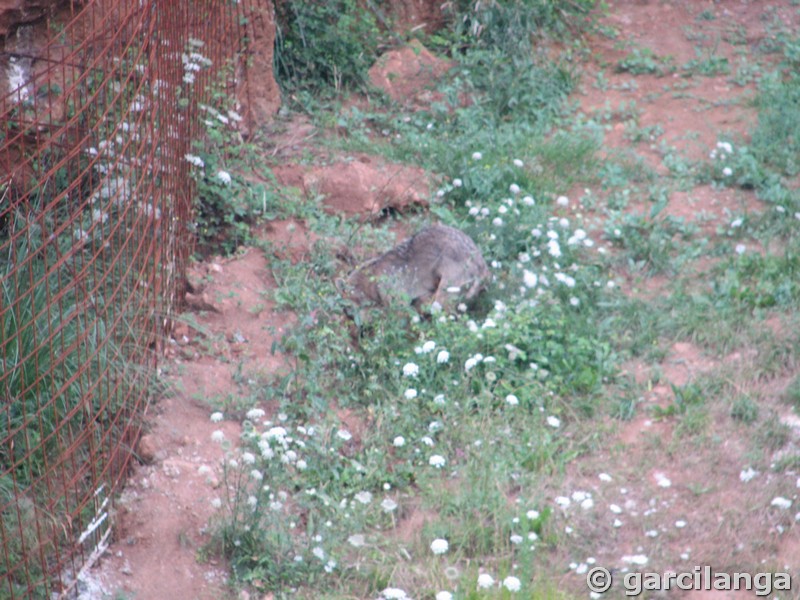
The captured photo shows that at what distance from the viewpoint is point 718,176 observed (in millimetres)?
6332

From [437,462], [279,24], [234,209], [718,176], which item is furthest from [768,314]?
[279,24]

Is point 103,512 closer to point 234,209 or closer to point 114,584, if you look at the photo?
point 114,584

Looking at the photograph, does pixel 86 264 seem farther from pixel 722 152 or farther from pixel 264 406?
pixel 722 152

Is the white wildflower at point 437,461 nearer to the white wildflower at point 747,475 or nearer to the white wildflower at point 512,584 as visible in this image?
the white wildflower at point 512,584

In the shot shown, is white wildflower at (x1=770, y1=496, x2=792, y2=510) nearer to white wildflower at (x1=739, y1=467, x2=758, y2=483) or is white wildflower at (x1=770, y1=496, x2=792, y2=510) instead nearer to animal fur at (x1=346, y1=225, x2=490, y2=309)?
white wildflower at (x1=739, y1=467, x2=758, y2=483)

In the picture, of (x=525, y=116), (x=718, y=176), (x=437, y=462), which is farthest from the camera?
(x=525, y=116)

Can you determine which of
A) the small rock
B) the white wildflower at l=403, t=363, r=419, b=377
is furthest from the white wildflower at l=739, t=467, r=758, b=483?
the small rock

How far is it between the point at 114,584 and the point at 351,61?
16.2 feet

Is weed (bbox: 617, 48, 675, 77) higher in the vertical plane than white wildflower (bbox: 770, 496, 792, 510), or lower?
higher

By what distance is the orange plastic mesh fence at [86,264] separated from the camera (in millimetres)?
3260

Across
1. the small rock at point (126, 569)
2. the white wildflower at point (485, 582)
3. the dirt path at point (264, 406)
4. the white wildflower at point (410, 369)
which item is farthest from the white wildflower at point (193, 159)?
the white wildflower at point (485, 582)

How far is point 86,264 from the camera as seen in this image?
11.8 feet

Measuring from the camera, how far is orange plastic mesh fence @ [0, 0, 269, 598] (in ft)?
10.7

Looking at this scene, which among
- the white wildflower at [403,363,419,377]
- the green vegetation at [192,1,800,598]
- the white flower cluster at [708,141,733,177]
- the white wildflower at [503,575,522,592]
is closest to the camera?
the white wildflower at [503,575,522,592]
